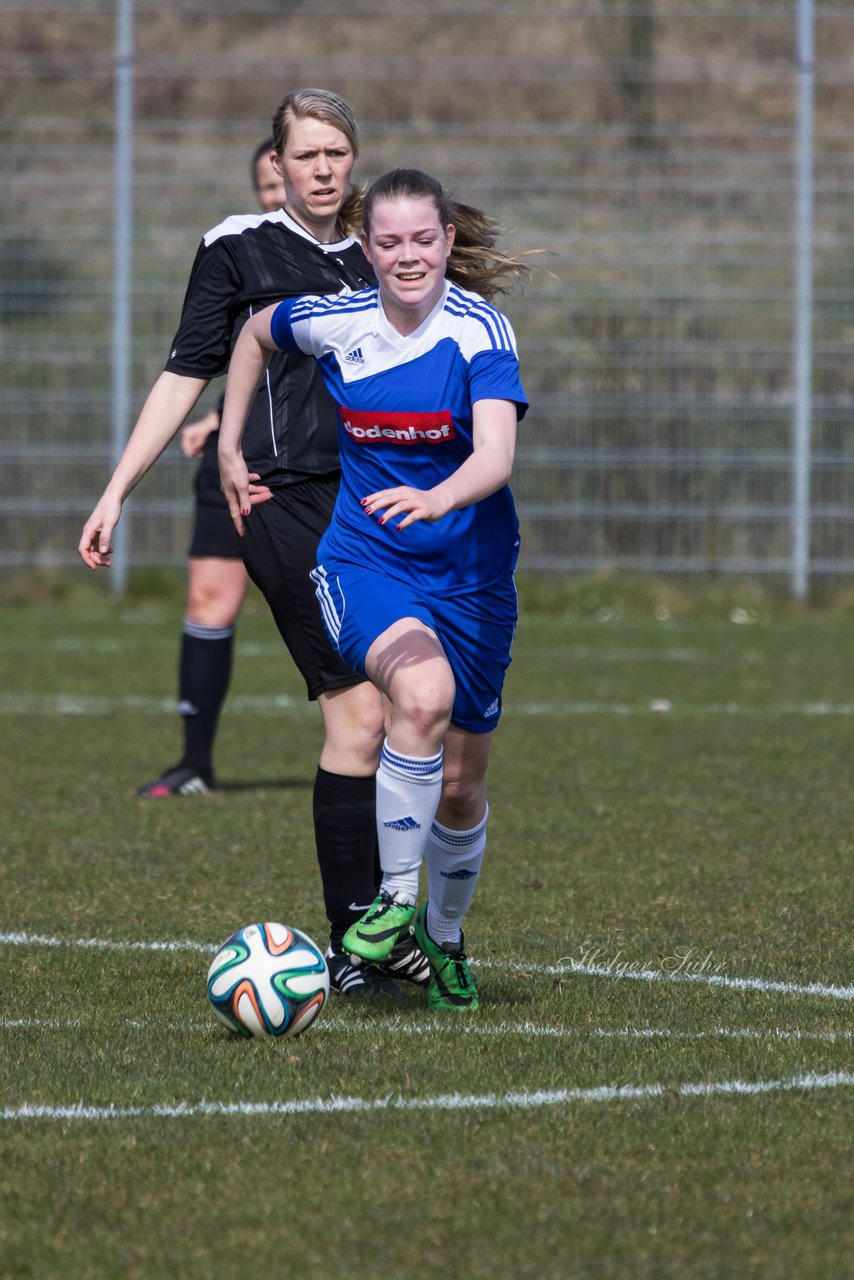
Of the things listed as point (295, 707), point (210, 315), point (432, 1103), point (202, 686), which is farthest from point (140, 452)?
point (295, 707)

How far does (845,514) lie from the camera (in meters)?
16.6

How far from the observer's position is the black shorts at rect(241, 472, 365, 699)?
4.99 metres

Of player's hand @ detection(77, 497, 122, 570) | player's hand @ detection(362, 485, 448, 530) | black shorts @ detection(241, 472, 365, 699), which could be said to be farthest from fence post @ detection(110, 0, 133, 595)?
player's hand @ detection(362, 485, 448, 530)

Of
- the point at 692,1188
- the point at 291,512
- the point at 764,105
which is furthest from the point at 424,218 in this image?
the point at 764,105

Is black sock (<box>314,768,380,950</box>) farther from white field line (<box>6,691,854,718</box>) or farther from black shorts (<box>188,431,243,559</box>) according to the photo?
white field line (<box>6,691,854,718</box>)

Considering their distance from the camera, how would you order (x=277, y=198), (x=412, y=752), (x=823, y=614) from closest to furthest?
(x=412, y=752), (x=277, y=198), (x=823, y=614)

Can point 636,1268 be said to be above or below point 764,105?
below

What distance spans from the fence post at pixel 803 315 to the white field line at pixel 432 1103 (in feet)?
42.3

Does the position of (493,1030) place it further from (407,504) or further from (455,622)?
(407,504)

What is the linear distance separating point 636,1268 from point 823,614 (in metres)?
13.7

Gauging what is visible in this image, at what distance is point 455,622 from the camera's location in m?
4.57

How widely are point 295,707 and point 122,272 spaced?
6965mm

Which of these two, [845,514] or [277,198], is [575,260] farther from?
[277,198]

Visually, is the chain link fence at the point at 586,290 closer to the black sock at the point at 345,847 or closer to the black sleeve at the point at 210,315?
the black sleeve at the point at 210,315
